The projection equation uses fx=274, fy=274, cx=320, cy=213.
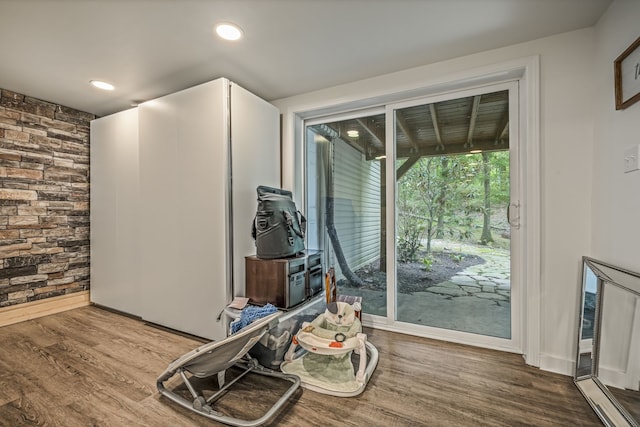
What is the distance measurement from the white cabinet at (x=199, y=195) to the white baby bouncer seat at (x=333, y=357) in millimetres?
733

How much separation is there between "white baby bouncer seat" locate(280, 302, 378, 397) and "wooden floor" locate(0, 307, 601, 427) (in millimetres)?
63

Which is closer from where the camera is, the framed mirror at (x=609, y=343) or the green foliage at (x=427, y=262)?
the framed mirror at (x=609, y=343)

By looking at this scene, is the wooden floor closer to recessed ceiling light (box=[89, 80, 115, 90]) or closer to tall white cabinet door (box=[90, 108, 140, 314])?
tall white cabinet door (box=[90, 108, 140, 314])

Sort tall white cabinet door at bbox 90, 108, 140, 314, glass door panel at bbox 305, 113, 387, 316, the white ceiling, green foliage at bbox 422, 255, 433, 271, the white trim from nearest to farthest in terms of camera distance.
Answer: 1. the white ceiling
2. the white trim
3. green foliage at bbox 422, 255, 433, 271
4. glass door panel at bbox 305, 113, 387, 316
5. tall white cabinet door at bbox 90, 108, 140, 314

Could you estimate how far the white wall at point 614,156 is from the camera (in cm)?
144

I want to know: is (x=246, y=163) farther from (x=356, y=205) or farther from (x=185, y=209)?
(x=356, y=205)

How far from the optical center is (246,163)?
2.38 m

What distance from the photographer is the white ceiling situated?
5.35 feet

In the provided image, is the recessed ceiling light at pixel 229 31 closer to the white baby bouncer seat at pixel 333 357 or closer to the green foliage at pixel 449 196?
the green foliage at pixel 449 196

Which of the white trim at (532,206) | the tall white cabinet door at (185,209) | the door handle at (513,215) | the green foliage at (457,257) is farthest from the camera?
the green foliage at (457,257)

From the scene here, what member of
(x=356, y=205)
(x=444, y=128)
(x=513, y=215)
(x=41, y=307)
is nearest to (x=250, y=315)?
(x=356, y=205)

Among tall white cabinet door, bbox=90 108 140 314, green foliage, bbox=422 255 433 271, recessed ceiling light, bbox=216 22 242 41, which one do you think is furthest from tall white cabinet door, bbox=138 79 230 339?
green foliage, bbox=422 255 433 271

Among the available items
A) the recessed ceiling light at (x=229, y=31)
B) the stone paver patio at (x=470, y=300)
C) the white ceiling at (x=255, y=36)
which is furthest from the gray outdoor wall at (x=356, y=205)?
the recessed ceiling light at (x=229, y=31)

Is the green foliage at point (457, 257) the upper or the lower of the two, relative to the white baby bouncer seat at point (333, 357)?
upper
